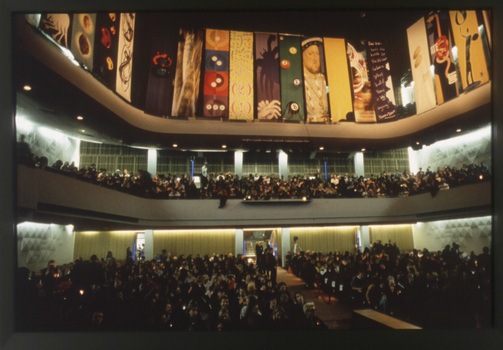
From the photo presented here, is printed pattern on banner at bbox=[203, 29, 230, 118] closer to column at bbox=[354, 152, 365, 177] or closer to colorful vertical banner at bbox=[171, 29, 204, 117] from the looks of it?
colorful vertical banner at bbox=[171, 29, 204, 117]

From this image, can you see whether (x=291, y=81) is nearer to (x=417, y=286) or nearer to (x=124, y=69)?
(x=124, y=69)

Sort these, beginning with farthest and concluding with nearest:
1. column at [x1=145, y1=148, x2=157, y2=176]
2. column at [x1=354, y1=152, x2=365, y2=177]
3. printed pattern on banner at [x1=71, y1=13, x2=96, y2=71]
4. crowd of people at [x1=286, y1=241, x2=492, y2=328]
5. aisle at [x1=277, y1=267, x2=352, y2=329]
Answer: column at [x1=354, y1=152, x2=365, y2=177] < column at [x1=145, y1=148, x2=157, y2=176] < aisle at [x1=277, y1=267, x2=352, y2=329] < printed pattern on banner at [x1=71, y1=13, x2=96, y2=71] < crowd of people at [x1=286, y1=241, x2=492, y2=328]

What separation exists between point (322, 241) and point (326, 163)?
228 inches

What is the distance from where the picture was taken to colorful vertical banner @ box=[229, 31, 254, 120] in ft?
51.5

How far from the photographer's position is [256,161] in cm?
2202

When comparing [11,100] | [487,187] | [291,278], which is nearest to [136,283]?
[11,100]

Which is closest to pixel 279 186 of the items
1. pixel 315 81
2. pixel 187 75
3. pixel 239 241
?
pixel 239 241

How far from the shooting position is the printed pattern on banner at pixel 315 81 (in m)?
16.1

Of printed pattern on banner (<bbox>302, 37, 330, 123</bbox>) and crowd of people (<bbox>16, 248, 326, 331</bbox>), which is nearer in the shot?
crowd of people (<bbox>16, 248, 326, 331</bbox>)

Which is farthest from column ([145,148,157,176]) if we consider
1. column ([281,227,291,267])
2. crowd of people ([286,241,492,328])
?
crowd of people ([286,241,492,328])

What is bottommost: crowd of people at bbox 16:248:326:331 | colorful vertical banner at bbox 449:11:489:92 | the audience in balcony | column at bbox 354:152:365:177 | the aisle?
the aisle

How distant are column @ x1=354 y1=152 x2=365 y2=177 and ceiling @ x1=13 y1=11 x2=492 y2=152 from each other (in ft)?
2.81

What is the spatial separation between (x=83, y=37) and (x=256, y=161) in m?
15.8

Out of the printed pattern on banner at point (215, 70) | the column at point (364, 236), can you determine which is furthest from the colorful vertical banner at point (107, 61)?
the column at point (364, 236)
